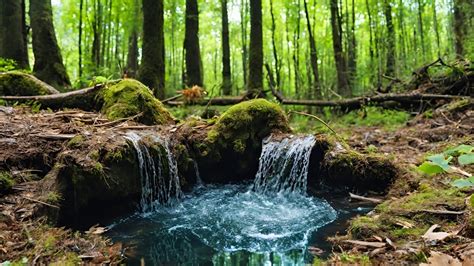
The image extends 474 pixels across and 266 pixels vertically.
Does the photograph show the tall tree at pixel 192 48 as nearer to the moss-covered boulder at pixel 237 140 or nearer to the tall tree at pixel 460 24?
the moss-covered boulder at pixel 237 140

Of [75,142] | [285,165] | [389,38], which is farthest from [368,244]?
[389,38]

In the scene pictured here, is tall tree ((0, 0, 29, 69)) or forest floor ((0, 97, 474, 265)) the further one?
tall tree ((0, 0, 29, 69))

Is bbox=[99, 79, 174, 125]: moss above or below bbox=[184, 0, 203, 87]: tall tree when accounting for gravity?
below

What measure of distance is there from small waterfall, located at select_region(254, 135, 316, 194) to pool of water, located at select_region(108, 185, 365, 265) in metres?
0.19

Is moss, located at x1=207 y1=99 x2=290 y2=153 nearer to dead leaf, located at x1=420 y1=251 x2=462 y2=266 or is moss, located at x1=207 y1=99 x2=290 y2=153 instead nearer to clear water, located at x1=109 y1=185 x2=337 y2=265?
clear water, located at x1=109 y1=185 x2=337 y2=265

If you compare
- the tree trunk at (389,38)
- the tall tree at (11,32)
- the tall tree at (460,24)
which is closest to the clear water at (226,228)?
the tall tree at (11,32)

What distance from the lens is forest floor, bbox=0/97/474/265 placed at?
3.04 meters

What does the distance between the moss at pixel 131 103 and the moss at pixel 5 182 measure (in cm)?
246

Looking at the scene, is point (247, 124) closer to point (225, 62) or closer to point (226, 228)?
point (226, 228)

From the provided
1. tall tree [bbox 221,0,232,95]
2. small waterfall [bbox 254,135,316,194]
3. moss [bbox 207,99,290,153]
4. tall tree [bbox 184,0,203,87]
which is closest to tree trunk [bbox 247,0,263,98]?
tall tree [bbox 184,0,203,87]

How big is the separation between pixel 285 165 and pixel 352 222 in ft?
8.33

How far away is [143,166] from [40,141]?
56.1 inches

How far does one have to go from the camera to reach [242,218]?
5.21 meters

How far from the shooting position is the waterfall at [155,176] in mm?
5680
